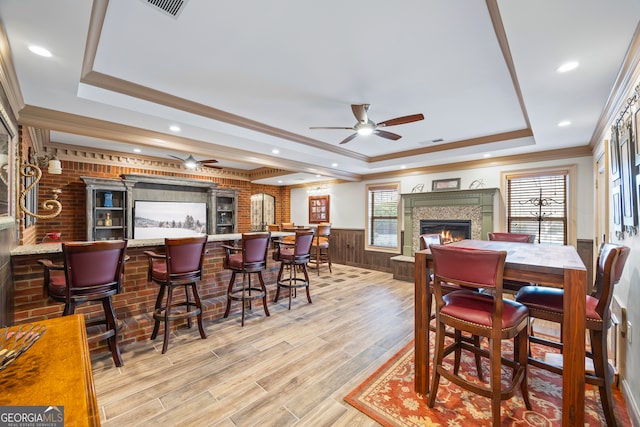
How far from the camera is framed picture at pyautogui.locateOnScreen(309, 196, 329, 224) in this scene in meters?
8.12

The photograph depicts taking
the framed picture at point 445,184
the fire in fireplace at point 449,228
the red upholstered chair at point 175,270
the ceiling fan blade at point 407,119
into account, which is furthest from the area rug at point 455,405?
the framed picture at point 445,184

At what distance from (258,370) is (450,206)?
4.76 meters

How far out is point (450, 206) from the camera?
223 inches

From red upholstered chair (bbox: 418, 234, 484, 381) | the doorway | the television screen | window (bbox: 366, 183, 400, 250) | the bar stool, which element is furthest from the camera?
the doorway

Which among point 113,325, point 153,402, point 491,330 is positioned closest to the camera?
point 491,330

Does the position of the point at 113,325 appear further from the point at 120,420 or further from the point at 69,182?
the point at 69,182

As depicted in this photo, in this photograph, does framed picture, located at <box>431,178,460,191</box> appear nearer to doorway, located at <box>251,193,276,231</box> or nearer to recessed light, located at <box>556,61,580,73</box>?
recessed light, located at <box>556,61,580,73</box>

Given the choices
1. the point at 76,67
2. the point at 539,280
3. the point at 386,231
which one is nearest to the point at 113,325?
the point at 76,67

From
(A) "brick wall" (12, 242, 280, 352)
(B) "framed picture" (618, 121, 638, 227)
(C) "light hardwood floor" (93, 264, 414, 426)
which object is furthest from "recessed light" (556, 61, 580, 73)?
(A) "brick wall" (12, 242, 280, 352)

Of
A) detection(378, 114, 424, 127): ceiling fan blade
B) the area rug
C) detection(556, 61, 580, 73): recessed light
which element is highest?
detection(556, 61, 580, 73): recessed light

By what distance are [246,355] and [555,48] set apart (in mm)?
3389

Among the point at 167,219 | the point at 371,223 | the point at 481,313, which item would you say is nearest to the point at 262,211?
the point at 167,219

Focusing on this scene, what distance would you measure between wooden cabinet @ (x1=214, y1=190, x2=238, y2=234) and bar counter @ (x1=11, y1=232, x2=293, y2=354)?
3.33 m

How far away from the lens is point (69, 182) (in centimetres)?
511
